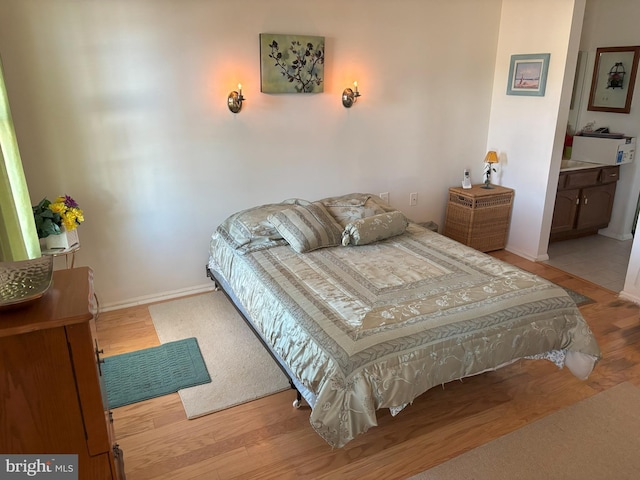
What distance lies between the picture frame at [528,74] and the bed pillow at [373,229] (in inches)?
73.2

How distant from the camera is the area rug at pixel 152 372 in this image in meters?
2.59

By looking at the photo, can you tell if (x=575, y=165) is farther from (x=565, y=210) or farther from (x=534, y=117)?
(x=534, y=117)

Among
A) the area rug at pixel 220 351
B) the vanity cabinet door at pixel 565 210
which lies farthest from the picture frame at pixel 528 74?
the area rug at pixel 220 351

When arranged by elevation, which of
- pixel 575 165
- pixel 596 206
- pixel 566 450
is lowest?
pixel 566 450

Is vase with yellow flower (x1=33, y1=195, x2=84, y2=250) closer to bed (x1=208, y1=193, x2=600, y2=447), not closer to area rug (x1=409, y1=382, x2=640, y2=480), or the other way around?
bed (x1=208, y1=193, x2=600, y2=447)

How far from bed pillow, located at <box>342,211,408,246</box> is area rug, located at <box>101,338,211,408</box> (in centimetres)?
125

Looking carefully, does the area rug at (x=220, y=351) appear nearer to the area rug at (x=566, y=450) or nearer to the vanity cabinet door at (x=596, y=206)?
the area rug at (x=566, y=450)

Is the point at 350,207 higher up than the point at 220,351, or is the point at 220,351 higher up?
the point at 350,207

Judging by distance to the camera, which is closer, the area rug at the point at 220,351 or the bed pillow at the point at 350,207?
the area rug at the point at 220,351

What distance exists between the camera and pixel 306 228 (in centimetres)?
320

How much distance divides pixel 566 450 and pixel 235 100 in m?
2.92

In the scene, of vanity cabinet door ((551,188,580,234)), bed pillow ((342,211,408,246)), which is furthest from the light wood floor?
vanity cabinet door ((551,188,580,234))

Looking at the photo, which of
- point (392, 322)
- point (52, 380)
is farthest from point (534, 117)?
point (52, 380)

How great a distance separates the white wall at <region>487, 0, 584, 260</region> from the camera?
386 centimetres
